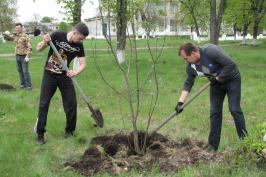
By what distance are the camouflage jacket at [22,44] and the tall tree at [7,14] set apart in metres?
Answer: 36.5

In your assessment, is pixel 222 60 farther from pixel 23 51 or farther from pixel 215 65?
pixel 23 51

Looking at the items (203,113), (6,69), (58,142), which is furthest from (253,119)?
(6,69)

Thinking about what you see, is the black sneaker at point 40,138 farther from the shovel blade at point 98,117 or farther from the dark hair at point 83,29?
the dark hair at point 83,29

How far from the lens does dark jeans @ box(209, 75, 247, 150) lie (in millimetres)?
5934

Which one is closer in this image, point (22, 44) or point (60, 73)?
point (60, 73)

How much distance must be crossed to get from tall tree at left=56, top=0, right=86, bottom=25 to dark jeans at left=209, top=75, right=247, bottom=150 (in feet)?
33.1

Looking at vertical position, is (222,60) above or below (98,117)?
above

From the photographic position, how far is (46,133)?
7559 millimetres

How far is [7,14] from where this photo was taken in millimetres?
53094

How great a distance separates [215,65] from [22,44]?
7911 mm

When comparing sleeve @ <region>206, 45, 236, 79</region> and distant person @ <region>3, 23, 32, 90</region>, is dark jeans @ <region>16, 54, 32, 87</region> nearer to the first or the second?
distant person @ <region>3, 23, 32, 90</region>

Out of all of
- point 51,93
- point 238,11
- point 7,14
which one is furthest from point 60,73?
point 7,14

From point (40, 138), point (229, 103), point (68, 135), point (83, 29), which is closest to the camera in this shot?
point (229, 103)

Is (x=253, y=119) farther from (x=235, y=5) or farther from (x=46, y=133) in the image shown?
(x=235, y=5)
